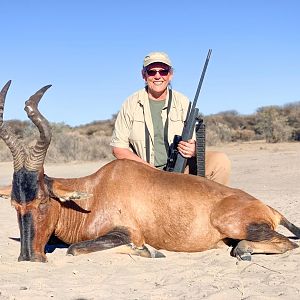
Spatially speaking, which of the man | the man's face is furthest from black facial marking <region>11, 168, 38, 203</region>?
the man's face

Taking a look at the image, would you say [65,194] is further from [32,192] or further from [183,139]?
[183,139]

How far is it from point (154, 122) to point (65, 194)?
9.04ft

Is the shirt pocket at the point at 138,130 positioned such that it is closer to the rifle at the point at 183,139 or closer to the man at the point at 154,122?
the man at the point at 154,122

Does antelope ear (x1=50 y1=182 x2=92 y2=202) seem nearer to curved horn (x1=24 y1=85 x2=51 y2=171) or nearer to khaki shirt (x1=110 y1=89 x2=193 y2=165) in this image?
curved horn (x1=24 y1=85 x2=51 y2=171)

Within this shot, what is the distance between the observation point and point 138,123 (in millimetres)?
9297

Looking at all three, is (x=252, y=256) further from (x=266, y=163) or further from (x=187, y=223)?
(x=266, y=163)

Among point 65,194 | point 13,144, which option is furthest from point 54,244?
point 13,144

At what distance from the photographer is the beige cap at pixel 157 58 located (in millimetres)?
9141

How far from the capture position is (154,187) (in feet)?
24.5

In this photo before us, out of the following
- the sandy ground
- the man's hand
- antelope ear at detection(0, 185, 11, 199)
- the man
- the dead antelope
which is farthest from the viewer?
the man

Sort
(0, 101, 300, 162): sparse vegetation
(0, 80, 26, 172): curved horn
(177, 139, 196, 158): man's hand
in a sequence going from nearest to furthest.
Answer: (0, 80, 26, 172): curved horn, (177, 139, 196, 158): man's hand, (0, 101, 300, 162): sparse vegetation

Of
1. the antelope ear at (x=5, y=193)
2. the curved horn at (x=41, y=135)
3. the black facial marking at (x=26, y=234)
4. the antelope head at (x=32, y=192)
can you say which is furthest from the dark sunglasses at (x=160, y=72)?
the black facial marking at (x=26, y=234)

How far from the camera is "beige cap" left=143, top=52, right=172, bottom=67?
9.14 metres

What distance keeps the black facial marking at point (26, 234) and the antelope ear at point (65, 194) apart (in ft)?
1.40
